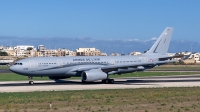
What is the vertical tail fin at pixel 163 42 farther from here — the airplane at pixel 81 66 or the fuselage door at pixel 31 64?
the fuselage door at pixel 31 64

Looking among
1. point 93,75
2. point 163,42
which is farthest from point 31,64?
point 163,42

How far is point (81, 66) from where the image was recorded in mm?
53250

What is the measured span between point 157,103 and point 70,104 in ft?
21.0

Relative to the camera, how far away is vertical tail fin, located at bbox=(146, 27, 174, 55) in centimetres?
6103

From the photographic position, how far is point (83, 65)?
5359 centimetres

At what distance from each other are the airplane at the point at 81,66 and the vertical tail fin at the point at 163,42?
3.00 m

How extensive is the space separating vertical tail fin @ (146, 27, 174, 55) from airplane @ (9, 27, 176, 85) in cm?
300

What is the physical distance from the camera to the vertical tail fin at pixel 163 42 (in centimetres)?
6103

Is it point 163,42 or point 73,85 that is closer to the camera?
point 73,85

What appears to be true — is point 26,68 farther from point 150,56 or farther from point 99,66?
point 150,56

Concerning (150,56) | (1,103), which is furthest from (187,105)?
(150,56)

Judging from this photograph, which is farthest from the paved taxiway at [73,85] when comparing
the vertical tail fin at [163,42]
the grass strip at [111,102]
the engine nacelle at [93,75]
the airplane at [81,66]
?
the vertical tail fin at [163,42]

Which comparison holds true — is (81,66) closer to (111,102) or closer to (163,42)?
(163,42)

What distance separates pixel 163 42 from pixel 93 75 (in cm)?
1587
